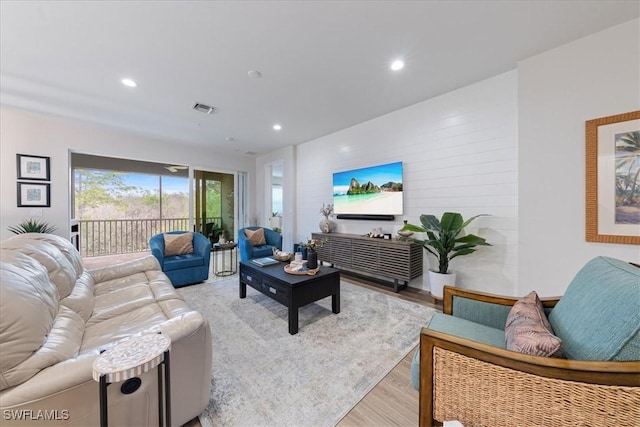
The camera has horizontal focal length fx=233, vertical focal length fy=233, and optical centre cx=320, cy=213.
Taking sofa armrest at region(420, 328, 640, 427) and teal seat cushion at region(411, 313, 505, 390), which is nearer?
sofa armrest at region(420, 328, 640, 427)

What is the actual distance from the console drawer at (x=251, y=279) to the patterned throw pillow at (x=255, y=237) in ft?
4.69

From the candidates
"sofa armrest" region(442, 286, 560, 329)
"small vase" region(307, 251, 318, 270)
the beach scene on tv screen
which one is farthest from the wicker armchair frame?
the beach scene on tv screen

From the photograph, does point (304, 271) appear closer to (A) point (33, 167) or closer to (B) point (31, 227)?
(B) point (31, 227)

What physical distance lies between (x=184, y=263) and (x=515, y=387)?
3.90 meters

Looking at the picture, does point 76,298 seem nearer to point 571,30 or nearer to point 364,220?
point 364,220

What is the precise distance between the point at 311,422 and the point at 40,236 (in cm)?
243

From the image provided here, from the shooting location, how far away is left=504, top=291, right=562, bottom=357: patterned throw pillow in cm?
94

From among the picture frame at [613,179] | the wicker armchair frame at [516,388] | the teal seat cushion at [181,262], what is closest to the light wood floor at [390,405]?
the wicker armchair frame at [516,388]

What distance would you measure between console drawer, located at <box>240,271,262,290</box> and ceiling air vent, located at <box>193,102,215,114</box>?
2.47m

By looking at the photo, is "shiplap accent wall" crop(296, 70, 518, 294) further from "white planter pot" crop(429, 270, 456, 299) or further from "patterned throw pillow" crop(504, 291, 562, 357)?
"patterned throw pillow" crop(504, 291, 562, 357)

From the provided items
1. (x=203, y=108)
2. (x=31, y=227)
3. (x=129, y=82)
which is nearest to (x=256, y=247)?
(x=203, y=108)

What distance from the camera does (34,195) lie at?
3.78m

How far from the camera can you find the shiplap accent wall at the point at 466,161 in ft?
8.77

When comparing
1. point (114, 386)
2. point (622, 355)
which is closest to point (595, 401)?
point (622, 355)
